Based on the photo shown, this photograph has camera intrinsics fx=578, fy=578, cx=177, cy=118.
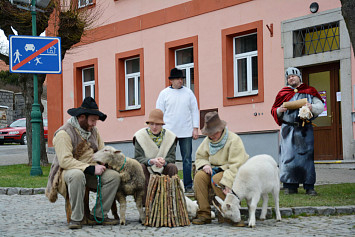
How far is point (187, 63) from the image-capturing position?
17.9 m

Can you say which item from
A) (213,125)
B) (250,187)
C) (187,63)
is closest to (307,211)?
(250,187)

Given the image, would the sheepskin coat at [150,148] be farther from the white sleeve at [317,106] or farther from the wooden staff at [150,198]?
the white sleeve at [317,106]

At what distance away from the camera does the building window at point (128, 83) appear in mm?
19344

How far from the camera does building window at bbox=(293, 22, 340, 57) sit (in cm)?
1411

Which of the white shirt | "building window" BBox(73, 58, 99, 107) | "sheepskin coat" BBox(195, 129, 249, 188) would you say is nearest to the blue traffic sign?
the white shirt

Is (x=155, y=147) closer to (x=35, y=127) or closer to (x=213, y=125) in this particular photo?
(x=213, y=125)

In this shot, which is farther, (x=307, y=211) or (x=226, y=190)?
(x=307, y=211)

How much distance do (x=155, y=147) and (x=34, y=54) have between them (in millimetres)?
5690

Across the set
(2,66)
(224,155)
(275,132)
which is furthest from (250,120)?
(2,66)

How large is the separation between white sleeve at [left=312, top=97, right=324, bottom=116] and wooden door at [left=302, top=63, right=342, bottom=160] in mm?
A: 4928

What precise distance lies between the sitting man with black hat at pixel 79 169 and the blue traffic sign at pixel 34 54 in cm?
532

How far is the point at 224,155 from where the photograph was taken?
7.41 meters

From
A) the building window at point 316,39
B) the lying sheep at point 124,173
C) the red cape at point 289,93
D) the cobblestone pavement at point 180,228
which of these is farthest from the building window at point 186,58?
the lying sheep at point 124,173

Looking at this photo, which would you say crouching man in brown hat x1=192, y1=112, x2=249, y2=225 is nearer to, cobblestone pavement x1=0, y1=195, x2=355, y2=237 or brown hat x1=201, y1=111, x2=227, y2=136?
brown hat x1=201, y1=111, x2=227, y2=136
